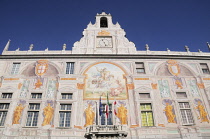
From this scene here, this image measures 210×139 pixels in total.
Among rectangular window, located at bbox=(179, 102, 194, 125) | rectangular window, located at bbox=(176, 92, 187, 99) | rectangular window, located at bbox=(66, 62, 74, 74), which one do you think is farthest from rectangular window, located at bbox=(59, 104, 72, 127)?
rectangular window, located at bbox=(176, 92, 187, 99)

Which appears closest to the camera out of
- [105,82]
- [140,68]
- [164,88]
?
[164,88]

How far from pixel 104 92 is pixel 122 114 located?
3.05 metres

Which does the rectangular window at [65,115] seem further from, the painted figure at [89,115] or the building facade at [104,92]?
the painted figure at [89,115]

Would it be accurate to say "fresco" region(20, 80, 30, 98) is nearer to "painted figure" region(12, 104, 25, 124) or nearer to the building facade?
the building facade

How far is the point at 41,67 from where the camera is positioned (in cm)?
2170

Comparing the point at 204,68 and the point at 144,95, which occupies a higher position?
the point at 204,68

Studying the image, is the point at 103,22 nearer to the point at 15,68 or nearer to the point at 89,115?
the point at 15,68

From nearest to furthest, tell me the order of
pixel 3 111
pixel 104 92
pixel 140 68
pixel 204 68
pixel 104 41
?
pixel 3 111
pixel 104 92
pixel 140 68
pixel 204 68
pixel 104 41

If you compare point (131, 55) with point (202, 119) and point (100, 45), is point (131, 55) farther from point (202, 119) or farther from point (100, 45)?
point (202, 119)

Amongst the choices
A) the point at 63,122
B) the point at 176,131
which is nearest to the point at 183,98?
the point at 176,131

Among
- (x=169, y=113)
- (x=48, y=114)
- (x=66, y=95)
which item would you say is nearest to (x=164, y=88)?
(x=169, y=113)

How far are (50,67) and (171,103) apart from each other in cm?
1420

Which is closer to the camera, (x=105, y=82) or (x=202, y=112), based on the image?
(x=202, y=112)

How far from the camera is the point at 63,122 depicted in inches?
716
